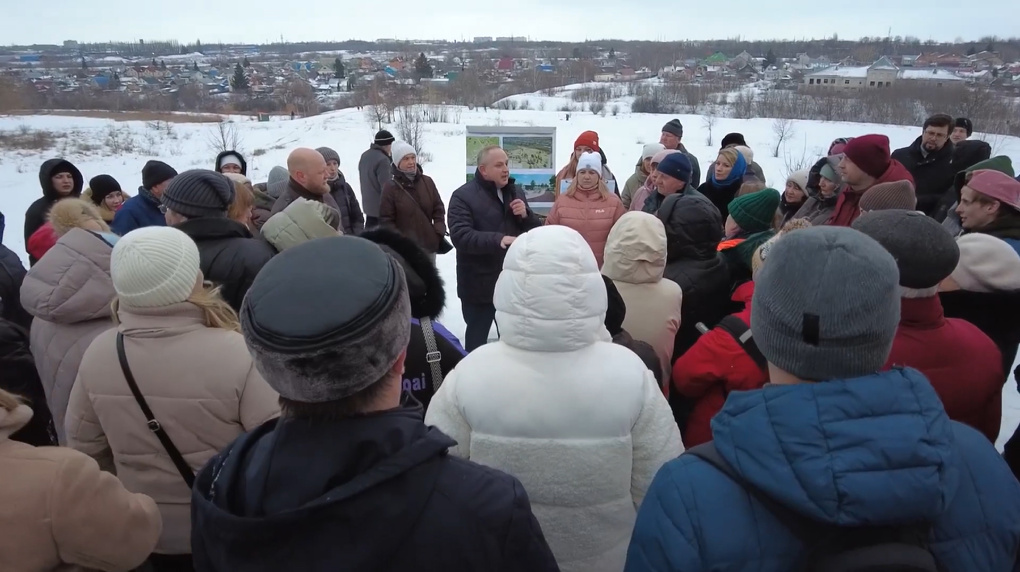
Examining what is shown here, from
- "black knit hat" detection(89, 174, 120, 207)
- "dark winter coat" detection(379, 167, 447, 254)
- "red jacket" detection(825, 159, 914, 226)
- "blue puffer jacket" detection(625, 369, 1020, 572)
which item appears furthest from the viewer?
"dark winter coat" detection(379, 167, 447, 254)

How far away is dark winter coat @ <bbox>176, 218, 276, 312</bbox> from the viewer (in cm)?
256

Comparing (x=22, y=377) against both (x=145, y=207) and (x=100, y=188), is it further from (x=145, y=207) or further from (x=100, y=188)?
(x=100, y=188)

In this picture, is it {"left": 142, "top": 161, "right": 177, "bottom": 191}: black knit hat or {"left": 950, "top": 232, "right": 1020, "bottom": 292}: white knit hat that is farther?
{"left": 142, "top": 161, "right": 177, "bottom": 191}: black knit hat

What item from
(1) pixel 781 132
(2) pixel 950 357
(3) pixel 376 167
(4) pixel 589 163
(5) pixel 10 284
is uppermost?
(1) pixel 781 132

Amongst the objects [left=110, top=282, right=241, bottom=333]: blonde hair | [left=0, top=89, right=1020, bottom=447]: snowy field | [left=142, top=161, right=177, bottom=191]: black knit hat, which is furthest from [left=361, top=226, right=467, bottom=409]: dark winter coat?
[left=0, top=89, right=1020, bottom=447]: snowy field

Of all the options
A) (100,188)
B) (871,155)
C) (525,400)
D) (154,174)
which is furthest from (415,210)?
(525,400)

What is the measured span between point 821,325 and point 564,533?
0.97m

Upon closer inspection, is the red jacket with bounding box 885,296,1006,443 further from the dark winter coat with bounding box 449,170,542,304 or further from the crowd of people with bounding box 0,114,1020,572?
the dark winter coat with bounding box 449,170,542,304

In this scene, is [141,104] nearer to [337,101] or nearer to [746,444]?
[337,101]

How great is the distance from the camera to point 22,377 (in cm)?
240

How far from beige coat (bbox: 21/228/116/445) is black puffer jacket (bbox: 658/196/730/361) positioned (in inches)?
91.5

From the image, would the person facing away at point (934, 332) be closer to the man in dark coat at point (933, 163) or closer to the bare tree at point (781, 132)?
the man in dark coat at point (933, 163)

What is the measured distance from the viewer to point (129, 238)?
1.73m

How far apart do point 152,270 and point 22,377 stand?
1295 millimetres
